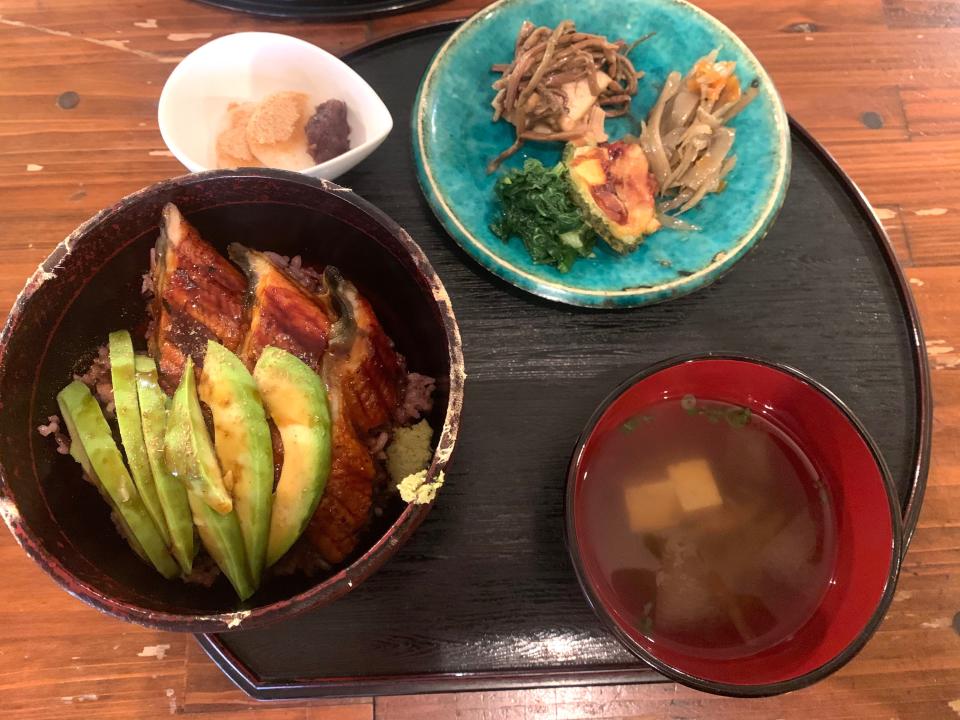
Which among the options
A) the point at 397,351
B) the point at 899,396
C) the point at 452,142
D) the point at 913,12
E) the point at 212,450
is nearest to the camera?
the point at 212,450

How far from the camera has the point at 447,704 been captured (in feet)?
4.02

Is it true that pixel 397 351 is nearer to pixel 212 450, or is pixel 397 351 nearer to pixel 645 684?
pixel 212 450

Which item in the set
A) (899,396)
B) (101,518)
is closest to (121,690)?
(101,518)

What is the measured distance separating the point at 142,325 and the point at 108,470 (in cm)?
30

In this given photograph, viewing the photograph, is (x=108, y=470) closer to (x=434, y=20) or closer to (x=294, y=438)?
(x=294, y=438)

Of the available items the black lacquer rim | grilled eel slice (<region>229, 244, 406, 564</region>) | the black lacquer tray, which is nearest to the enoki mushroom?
the black lacquer tray

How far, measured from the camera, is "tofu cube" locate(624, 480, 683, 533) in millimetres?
1157

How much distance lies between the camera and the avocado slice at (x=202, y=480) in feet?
2.87

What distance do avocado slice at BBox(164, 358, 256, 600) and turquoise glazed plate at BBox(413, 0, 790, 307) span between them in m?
0.67

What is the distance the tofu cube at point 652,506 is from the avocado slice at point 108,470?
77cm

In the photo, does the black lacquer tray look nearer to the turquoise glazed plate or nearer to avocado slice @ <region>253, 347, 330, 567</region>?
the turquoise glazed plate

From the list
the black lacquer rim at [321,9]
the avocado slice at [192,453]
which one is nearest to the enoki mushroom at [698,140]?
the black lacquer rim at [321,9]

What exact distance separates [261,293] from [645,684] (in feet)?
3.34

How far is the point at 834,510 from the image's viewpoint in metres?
1.16
